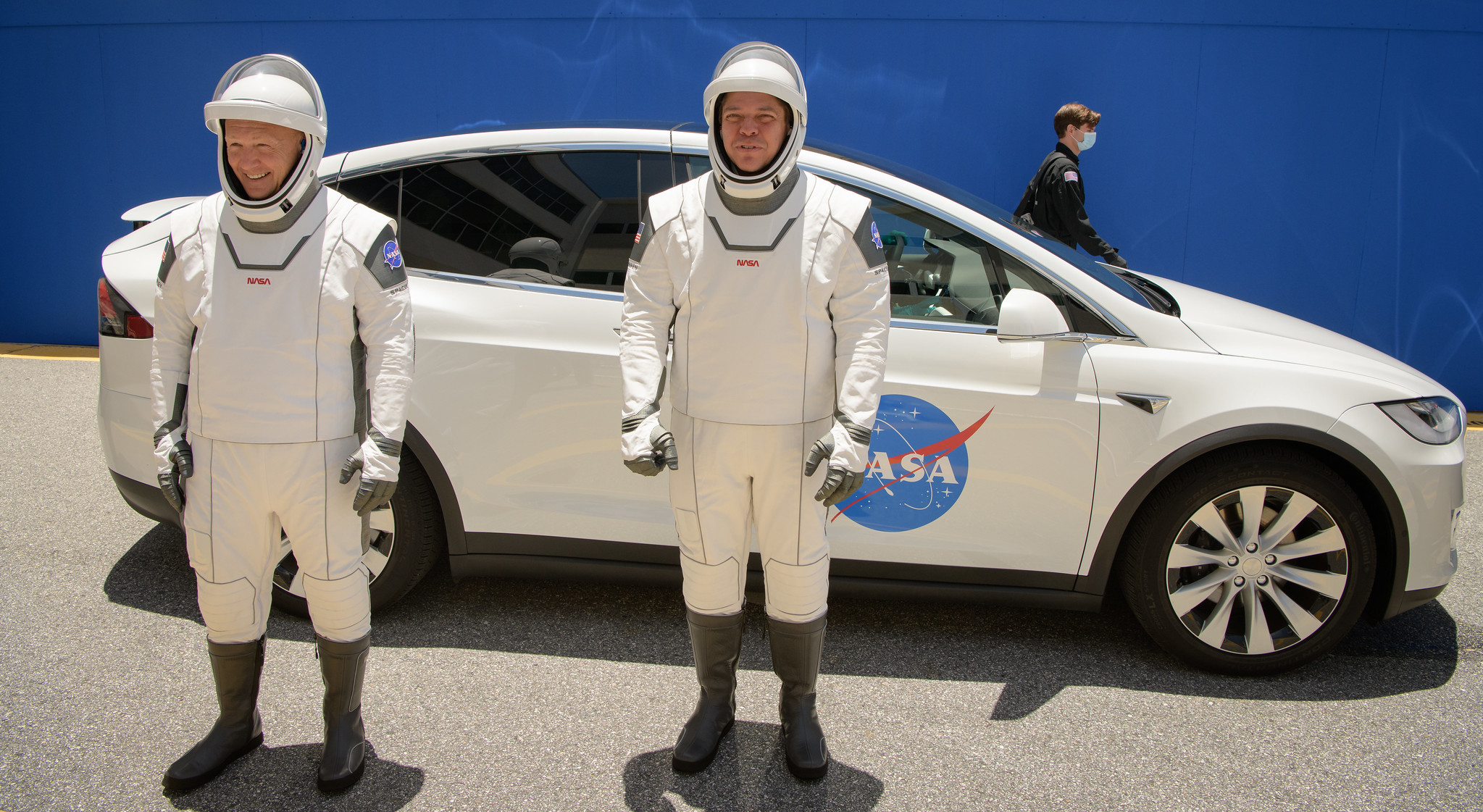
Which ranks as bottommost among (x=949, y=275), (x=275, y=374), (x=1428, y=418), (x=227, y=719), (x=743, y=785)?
(x=743, y=785)

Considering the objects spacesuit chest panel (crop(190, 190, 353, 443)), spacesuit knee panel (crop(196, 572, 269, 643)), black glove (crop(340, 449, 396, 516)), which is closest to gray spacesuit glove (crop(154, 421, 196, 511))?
spacesuit chest panel (crop(190, 190, 353, 443))

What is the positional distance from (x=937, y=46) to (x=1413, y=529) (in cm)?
449

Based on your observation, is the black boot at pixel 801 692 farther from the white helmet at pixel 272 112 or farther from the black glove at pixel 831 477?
the white helmet at pixel 272 112

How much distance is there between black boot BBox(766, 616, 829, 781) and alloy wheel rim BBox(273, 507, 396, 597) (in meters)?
1.48

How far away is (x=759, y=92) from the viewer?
2.45m

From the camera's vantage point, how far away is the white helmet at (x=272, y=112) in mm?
2330

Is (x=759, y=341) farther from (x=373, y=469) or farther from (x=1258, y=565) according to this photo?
(x=1258, y=565)

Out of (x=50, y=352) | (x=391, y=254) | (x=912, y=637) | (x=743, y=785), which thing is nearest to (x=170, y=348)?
(x=391, y=254)

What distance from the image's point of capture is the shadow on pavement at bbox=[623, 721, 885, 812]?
2.66 metres

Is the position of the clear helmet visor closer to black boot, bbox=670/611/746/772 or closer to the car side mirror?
black boot, bbox=670/611/746/772

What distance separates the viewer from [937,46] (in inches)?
262

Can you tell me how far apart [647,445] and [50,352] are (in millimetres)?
7323

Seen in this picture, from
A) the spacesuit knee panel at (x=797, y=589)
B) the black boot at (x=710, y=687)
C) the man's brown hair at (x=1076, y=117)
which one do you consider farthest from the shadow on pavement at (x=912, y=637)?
the man's brown hair at (x=1076, y=117)

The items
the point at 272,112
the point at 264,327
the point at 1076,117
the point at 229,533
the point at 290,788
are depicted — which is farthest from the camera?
the point at 1076,117
